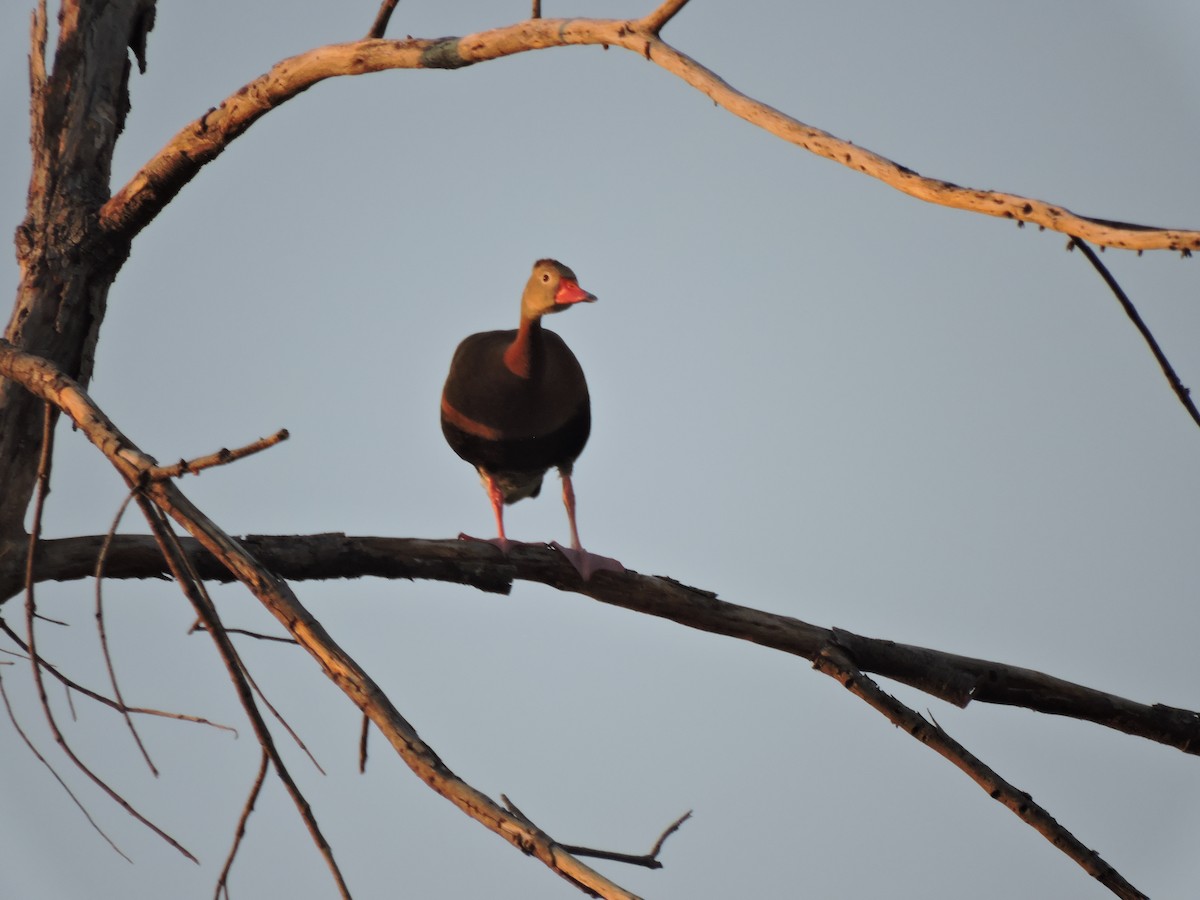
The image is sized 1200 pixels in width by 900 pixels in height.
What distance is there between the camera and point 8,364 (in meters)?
3.20

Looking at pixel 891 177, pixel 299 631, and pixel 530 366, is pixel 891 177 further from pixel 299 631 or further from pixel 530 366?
pixel 530 366

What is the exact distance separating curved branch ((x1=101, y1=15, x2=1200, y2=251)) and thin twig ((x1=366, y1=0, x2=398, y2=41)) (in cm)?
16

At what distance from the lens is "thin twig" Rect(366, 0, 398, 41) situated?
12.3ft

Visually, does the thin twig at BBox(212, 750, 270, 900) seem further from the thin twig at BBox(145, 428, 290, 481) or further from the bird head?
the bird head

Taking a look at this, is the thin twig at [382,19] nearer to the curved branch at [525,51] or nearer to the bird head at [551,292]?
the curved branch at [525,51]

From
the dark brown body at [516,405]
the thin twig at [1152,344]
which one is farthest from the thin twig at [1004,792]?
the dark brown body at [516,405]

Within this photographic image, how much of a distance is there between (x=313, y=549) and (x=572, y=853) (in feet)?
6.49

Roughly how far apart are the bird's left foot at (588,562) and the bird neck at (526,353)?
1.32 metres

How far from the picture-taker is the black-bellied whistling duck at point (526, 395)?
5516 mm

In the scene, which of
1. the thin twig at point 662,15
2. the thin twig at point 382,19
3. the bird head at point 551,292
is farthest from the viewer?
the bird head at point 551,292

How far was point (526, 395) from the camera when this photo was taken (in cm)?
551

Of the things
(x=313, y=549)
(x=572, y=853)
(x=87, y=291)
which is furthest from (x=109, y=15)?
(x=572, y=853)

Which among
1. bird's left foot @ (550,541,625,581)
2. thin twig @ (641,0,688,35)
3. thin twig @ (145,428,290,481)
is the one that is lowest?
thin twig @ (145,428,290,481)

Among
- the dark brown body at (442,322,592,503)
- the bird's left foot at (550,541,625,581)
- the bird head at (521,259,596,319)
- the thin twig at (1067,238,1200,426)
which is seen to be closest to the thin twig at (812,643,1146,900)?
the bird's left foot at (550,541,625,581)
